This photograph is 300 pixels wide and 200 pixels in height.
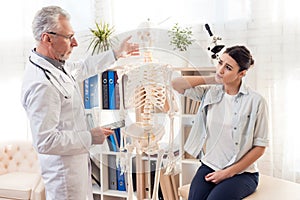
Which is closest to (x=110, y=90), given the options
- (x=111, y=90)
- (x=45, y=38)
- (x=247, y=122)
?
(x=111, y=90)

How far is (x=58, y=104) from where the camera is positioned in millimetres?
1861

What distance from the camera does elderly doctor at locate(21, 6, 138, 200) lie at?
1803 millimetres

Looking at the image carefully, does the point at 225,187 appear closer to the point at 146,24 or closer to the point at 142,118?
the point at 142,118

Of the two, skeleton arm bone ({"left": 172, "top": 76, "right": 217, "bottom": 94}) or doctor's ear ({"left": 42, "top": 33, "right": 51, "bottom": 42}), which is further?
doctor's ear ({"left": 42, "top": 33, "right": 51, "bottom": 42})

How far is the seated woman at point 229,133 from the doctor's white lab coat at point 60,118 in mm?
450

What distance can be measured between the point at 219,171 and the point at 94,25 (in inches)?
62.1

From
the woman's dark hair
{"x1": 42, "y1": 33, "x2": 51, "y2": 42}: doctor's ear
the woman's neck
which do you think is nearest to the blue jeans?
the woman's neck

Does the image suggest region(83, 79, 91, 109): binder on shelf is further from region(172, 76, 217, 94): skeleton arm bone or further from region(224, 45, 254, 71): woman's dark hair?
region(224, 45, 254, 71): woman's dark hair

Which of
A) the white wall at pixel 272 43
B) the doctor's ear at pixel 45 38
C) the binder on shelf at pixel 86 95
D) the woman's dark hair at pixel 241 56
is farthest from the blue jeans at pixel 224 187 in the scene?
the doctor's ear at pixel 45 38

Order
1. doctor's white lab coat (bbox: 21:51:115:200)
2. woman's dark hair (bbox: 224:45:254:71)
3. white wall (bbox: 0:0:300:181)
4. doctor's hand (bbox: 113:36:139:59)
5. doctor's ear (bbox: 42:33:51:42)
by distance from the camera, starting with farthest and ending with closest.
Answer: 1. white wall (bbox: 0:0:300:181)
2. woman's dark hair (bbox: 224:45:254:71)
3. doctor's ear (bbox: 42:33:51:42)
4. doctor's white lab coat (bbox: 21:51:115:200)
5. doctor's hand (bbox: 113:36:139:59)

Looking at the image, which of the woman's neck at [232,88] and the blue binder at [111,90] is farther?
the woman's neck at [232,88]

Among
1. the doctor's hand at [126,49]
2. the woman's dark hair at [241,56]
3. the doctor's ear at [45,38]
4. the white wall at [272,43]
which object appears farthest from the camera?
the white wall at [272,43]

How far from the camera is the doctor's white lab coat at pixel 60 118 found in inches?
70.9

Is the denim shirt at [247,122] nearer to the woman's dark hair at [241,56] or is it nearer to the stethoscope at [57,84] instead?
the woman's dark hair at [241,56]
